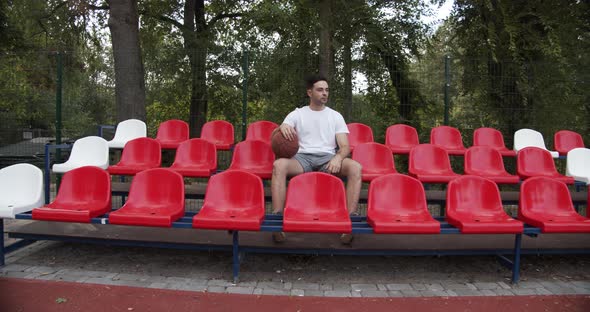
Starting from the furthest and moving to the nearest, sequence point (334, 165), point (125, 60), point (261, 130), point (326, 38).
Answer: point (125, 60) → point (326, 38) → point (261, 130) → point (334, 165)

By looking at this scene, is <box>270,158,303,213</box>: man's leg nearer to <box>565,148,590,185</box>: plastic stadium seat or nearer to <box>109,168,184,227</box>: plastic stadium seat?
<box>109,168,184,227</box>: plastic stadium seat

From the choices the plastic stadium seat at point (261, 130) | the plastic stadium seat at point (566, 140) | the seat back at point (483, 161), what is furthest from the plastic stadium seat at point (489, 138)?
the plastic stadium seat at point (261, 130)

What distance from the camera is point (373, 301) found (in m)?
3.02

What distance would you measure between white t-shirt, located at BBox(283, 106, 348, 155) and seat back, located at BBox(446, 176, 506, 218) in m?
1.25

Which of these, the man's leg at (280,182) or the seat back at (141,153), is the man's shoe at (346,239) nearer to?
the man's leg at (280,182)

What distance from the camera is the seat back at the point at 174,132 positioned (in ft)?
20.0

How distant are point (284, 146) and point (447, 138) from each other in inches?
117

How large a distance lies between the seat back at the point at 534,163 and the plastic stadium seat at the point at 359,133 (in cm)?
188

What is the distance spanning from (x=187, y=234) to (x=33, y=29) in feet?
33.4

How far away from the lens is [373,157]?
4.79 m

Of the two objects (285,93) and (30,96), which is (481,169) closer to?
(285,93)

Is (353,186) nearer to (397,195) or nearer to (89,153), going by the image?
(397,195)

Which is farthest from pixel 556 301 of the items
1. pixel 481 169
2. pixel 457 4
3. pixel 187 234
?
pixel 457 4

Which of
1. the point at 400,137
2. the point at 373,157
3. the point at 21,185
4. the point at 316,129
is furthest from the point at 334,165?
the point at 21,185
